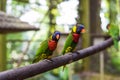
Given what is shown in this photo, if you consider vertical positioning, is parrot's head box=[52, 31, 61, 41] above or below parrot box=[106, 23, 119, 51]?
above

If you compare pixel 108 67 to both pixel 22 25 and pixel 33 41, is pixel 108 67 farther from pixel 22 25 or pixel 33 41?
pixel 22 25

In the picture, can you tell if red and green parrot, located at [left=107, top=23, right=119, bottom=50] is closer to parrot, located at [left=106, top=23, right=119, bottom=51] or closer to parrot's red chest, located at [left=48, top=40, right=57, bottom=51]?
parrot, located at [left=106, top=23, right=119, bottom=51]

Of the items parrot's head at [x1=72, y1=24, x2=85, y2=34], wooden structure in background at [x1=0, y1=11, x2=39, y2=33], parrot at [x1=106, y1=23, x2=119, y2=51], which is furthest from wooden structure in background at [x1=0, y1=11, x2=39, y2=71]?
parrot's head at [x1=72, y1=24, x2=85, y2=34]

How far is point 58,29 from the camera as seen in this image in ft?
15.1

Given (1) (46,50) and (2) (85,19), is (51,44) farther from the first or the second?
(2) (85,19)

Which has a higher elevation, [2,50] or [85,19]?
[85,19]

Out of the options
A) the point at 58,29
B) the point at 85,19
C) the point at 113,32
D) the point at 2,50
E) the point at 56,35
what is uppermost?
the point at 56,35

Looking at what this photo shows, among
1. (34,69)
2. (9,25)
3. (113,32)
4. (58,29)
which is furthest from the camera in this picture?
(58,29)

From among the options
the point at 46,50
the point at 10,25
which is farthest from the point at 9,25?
the point at 46,50

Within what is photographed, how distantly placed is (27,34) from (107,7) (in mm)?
1380

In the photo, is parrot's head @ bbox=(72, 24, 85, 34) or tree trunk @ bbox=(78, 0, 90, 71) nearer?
parrot's head @ bbox=(72, 24, 85, 34)

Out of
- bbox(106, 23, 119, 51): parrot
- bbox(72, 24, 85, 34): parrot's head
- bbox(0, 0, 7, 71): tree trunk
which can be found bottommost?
bbox(0, 0, 7, 71): tree trunk

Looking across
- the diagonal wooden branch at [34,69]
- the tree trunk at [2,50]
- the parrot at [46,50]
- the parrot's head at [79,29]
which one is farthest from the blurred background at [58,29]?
the diagonal wooden branch at [34,69]

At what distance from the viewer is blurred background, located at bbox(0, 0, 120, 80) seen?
3.86 meters
